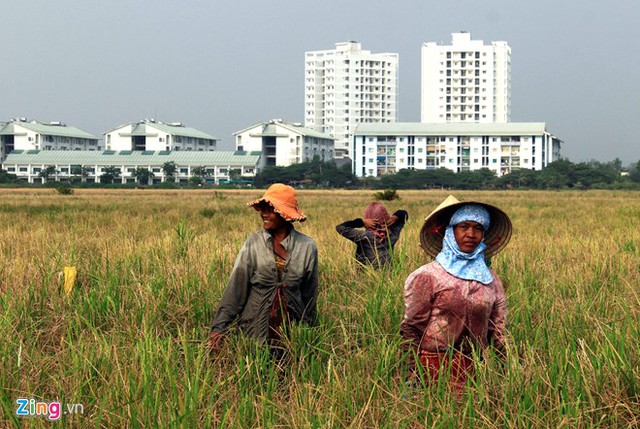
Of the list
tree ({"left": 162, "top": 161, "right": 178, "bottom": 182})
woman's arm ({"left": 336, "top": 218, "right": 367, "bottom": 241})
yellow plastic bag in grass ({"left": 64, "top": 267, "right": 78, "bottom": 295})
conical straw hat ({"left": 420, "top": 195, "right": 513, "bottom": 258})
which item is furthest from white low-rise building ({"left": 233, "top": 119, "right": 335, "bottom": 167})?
Result: conical straw hat ({"left": 420, "top": 195, "right": 513, "bottom": 258})

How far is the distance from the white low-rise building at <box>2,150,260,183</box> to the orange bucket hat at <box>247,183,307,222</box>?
96.6 metres

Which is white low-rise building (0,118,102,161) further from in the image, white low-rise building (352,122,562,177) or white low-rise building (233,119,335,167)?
white low-rise building (352,122,562,177)

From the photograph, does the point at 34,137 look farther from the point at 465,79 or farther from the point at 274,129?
the point at 465,79

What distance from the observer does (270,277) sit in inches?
150

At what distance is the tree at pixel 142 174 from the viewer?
318 feet

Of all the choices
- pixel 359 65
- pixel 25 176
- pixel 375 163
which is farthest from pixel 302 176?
pixel 359 65

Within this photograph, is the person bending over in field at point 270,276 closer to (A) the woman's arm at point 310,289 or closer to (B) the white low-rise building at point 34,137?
(A) the woman's arm at point 310,289

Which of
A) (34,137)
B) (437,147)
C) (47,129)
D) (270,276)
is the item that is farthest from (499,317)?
(47,129)

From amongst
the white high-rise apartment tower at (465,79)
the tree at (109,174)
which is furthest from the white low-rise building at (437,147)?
the tree at (109,174)

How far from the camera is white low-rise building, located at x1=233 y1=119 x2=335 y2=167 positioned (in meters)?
111

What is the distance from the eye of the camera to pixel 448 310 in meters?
3.27

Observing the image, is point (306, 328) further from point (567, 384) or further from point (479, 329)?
point (567, 384)

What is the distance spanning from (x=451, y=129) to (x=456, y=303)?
102204 mm

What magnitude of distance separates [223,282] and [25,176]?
106287mm
